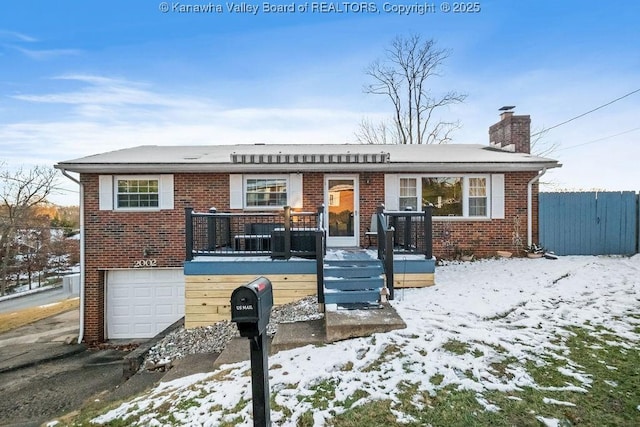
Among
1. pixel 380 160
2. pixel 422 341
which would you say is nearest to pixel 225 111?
pixel 380 160

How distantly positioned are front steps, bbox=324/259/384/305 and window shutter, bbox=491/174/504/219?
16.4 ft

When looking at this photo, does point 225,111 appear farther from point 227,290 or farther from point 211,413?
point 211,413

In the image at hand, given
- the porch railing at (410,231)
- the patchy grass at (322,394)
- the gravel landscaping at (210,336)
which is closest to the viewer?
the patchy grass at (322,394)

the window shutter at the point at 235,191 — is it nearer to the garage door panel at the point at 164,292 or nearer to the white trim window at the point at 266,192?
the white trim window at the point at 266,192

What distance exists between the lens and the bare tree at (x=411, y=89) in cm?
2180

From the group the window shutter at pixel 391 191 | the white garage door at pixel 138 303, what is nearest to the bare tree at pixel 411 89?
the window shutter at pixel 391 191

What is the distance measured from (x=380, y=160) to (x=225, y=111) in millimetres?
10029

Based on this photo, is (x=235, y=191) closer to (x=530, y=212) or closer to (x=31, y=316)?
(x=530, y=212)

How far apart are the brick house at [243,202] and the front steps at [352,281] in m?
3.00

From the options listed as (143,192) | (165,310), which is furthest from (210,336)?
(143,192)

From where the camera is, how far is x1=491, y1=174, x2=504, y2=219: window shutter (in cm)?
945

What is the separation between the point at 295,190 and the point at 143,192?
4230 millimetres

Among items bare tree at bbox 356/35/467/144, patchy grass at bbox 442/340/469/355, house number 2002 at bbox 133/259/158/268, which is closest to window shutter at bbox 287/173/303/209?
house number 2002 at bbox 133/259/158/268

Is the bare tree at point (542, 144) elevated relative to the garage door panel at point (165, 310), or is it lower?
elevated
